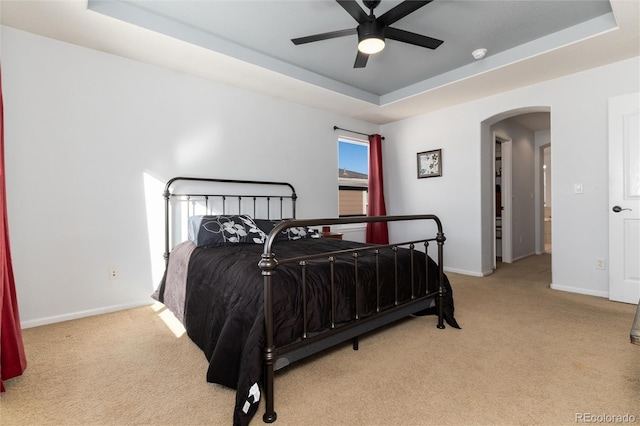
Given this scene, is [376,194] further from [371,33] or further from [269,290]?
[269,290]

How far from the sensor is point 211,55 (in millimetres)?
2754

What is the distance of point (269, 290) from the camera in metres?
1.38

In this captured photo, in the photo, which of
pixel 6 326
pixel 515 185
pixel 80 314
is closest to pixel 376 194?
pixel 515 185

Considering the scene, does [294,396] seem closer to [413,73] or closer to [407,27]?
[407,27]

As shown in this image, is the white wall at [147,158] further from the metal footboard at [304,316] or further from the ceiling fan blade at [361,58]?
the metal footboard at [304,316]

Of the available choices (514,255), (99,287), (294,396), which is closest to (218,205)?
(99,287)

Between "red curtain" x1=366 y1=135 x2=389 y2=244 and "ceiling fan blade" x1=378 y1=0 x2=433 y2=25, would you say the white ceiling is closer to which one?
"ceiling fan blade" x1=378 y1=0 x2=433 y2=25

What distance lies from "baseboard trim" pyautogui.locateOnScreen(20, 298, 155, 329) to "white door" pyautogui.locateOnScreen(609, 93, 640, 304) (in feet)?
14.4

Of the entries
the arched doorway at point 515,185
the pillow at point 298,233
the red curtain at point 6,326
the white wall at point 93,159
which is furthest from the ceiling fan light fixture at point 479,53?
the red curtain at point 6,326

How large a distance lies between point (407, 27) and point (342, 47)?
614 millimetres

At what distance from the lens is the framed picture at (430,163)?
4340 millimetres

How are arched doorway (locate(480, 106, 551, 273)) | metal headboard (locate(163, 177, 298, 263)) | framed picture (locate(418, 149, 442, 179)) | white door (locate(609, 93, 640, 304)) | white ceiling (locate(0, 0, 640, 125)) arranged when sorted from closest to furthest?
white ceiling (locate(0, 0, 640, 125))
white door (locate(609, 93, 640, 304))
metal headboard (locate(163, 177, 298, 263))
arched doorway (locate(480, 106, 551, 273))
framed picture (locate(418, 149, 442, 179))

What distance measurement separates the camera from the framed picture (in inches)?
171

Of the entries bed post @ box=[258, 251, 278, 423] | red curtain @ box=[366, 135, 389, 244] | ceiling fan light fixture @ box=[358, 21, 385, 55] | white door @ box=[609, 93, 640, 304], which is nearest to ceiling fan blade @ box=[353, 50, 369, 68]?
ceiling fan light fixture @ box=[358, 21, 385, 55]
